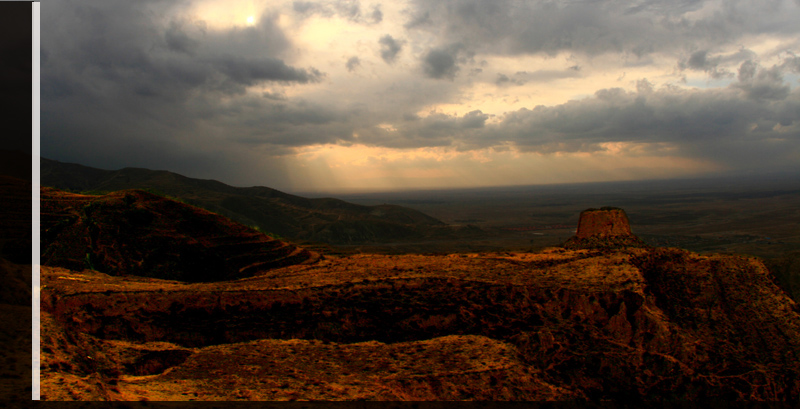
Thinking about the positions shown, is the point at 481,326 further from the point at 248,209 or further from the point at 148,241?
the point at 248,209

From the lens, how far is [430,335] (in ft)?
28.0

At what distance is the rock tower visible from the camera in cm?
1450

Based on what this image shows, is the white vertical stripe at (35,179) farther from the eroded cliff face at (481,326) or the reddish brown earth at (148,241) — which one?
the reddish brown earth at (148,241)

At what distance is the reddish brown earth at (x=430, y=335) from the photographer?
6434 mm

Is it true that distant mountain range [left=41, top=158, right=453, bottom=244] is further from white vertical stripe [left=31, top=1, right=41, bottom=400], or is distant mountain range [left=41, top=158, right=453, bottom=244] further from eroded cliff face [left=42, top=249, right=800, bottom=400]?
white vertical stripe [left=31, top=1, right=41, bottom=400]

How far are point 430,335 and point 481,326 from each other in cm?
121

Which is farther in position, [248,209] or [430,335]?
[248,209]

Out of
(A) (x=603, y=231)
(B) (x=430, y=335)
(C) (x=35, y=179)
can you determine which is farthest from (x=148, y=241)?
(A) (x=603, y=231)

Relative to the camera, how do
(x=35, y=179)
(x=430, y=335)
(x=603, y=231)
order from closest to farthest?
(x=35, y=179)
(x=430, y=335)
(x=603, y=231)

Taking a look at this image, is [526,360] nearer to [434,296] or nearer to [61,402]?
[434,296]

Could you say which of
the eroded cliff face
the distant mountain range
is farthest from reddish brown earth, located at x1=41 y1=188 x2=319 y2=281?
the distant mountain range

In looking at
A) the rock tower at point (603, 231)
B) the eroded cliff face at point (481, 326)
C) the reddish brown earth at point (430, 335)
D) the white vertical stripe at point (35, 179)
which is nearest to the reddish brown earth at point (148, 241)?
the reddish brown earth at point (430, 335)

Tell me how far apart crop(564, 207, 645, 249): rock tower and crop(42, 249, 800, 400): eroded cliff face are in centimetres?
368

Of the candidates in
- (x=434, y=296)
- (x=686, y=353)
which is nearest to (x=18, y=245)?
(x=434, y=296)
